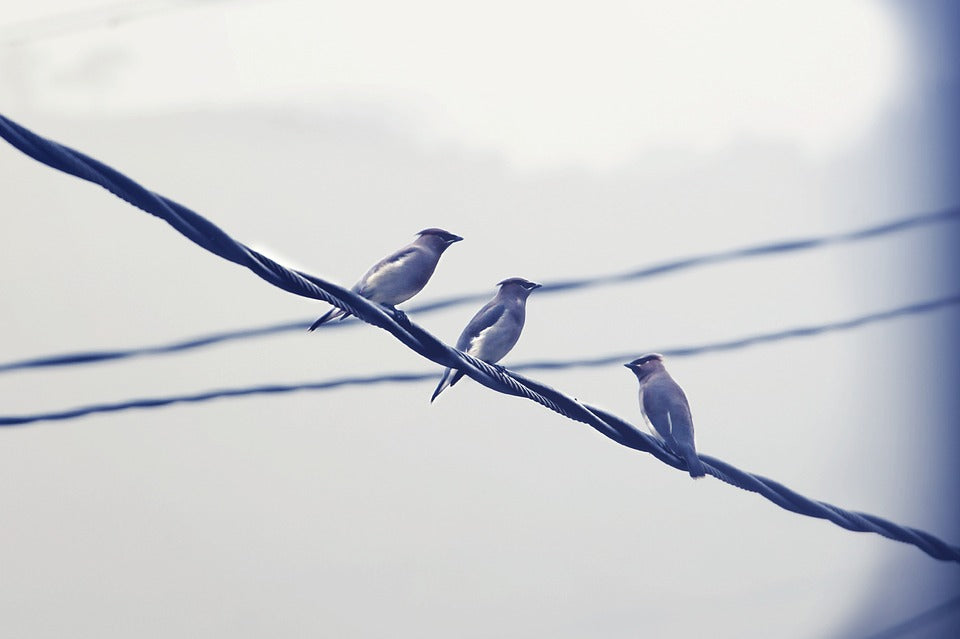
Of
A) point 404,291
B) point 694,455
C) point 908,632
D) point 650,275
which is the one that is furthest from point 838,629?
point 404,291

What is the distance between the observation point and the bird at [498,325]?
1373 mm

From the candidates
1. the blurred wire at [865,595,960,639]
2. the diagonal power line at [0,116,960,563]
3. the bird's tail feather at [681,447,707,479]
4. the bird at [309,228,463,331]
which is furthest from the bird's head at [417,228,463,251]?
the blurred wire at [865,595,960,639]

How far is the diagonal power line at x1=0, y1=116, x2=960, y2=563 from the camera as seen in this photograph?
682 millimetres

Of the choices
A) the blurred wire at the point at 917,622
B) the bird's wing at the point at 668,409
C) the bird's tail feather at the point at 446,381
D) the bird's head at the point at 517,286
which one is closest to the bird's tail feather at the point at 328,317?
the bird's tail feather at the point at 446,381

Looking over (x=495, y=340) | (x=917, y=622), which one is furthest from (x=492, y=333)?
(x=917, y=622)

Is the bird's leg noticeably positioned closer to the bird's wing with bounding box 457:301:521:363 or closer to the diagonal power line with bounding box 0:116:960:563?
the diagonal power line with bounding box 0:116:960:563

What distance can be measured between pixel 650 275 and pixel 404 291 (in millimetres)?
843

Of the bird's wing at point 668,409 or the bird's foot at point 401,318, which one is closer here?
the bird's foot at point 401,318

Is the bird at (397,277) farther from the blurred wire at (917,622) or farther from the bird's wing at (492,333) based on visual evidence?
the blurred wire at (917,622)

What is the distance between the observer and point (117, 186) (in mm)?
700

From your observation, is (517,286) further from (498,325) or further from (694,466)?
(694,466)

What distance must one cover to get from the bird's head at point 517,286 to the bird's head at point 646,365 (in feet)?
0.66

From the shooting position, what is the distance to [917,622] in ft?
8.69

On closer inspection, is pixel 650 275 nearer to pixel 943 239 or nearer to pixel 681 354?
pixel 681 354
